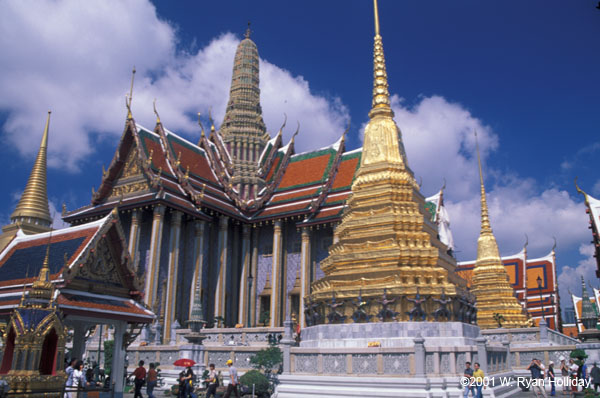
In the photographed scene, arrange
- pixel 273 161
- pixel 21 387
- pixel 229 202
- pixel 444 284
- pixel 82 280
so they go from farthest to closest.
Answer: pixel 273 161 → pixel 229 202 → pixel 444 284 → pixel 82 280 → pixel 21 387

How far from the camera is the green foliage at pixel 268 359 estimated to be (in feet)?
43.5

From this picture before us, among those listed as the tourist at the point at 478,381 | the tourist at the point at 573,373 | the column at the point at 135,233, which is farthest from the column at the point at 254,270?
the tourist at the point at 478,381

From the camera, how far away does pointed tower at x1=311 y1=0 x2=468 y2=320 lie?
13.4 metres

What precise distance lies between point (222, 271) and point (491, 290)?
497 inches

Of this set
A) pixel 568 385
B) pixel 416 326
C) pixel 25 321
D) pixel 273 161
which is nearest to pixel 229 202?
pixel 273 161

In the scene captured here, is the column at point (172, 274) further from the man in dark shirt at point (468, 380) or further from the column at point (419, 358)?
the man in dark shirt at point (468, 380)

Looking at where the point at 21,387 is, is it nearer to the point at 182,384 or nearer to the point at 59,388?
the point at 59,388

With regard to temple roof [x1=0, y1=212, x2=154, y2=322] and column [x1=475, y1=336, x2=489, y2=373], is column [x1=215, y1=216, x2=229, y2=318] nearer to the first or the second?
temple roof [x1=0, y1=212, x2=154, y2=322]

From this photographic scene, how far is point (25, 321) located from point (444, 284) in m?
10.3

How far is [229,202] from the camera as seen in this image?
28906mm

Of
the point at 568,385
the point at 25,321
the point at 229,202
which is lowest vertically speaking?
the point at 568,385

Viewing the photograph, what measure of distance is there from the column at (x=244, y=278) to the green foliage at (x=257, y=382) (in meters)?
14.6

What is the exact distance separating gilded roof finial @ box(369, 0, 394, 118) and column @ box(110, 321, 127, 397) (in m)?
10.9

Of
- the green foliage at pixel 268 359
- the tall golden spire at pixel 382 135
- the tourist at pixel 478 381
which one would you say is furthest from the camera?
the tall golden spire at pixel 382 135
